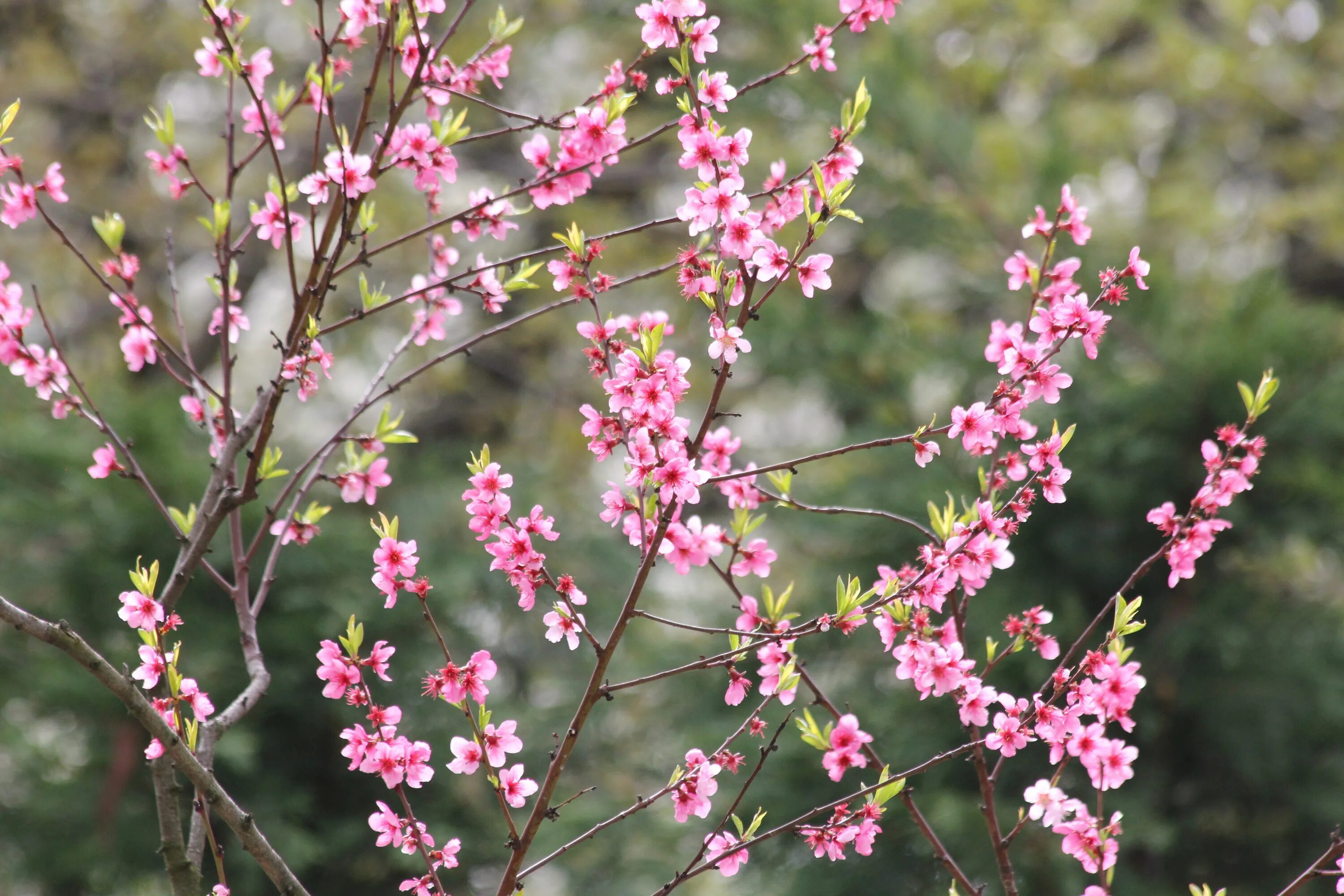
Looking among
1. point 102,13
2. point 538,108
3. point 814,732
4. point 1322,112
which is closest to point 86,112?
point 102,13

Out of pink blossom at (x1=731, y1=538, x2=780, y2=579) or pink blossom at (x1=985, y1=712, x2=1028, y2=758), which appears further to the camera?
pink blossom at (x1=731, y1=538, x2=780, y2=579)

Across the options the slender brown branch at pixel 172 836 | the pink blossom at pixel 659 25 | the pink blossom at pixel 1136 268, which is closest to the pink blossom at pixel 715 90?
the pink blossom at pixel 659 25

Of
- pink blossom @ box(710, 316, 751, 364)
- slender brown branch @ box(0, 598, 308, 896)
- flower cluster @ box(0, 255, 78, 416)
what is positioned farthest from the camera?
flower cluster @ box(0, 255, 78, 416)

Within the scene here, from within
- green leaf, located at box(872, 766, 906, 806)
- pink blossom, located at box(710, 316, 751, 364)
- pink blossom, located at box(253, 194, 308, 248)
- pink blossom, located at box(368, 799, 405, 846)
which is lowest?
green leaf, located at box(872, 766, 906, 806)

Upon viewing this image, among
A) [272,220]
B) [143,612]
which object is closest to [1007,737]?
[143,612]

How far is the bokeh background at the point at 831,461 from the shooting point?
13.3ft

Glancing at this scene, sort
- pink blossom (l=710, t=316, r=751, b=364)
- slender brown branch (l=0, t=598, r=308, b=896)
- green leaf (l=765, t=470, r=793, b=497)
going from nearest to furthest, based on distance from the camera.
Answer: slender brown branch (l=0, t=598, r=308, b=896)
pink blossom (l=710, t=316, r=751, b=364)
green leaf (l=765, t=470, r=793, b=497)

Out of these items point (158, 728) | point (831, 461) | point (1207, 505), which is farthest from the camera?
point (831, 461)

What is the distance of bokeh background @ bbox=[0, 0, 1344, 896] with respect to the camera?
405 centimetres

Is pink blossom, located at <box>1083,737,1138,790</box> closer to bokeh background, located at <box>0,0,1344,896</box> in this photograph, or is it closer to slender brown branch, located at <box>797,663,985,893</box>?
slender brown branch, located at <box>797,663,985,893</box>

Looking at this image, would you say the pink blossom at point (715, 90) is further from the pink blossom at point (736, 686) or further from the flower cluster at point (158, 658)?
the flower cluster at point (158, 658)

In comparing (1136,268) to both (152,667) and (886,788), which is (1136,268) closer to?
(886,788)

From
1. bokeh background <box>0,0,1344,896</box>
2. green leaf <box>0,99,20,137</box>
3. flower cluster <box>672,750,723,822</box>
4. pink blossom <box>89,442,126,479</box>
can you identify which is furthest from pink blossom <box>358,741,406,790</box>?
bokeh background <box>0,0,1344,896</box>

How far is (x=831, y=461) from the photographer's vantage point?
6621 millimetres
